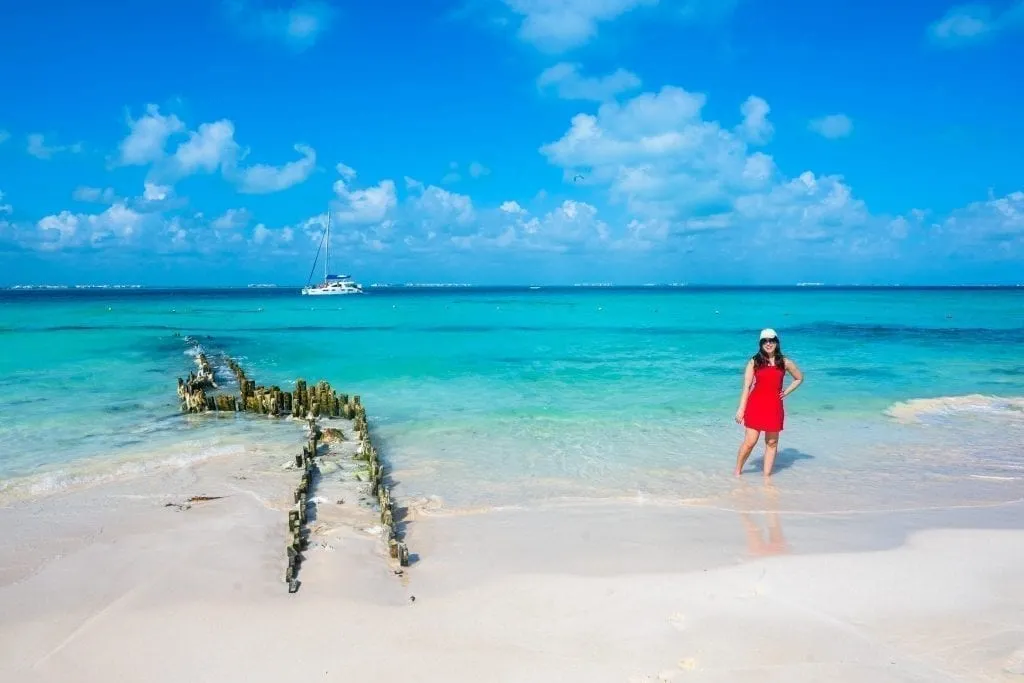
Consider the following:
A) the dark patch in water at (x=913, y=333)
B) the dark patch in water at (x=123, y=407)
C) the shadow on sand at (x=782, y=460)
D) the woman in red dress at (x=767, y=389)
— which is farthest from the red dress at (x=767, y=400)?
the dark patch in water at (x=913, y=333)

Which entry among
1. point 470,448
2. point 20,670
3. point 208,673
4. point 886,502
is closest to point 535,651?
point 208,673

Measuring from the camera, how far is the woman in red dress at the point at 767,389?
362 inches

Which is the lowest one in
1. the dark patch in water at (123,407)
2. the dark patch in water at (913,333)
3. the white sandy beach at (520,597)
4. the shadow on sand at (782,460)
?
the dark patch in water at (123,407)

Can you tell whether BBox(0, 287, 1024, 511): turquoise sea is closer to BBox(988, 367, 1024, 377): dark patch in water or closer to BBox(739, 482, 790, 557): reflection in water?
BBox(988, 367, 1024, 377): dark patch in water

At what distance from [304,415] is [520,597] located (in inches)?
389

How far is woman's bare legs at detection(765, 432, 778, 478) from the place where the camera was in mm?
9688

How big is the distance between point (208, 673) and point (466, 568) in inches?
104

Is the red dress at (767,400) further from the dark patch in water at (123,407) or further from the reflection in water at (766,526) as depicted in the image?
the dark patch in water at (123,407)

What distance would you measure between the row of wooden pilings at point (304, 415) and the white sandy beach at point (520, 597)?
9.0 inches

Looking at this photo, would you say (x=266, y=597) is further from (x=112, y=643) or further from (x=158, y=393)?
(x=158, y=393)

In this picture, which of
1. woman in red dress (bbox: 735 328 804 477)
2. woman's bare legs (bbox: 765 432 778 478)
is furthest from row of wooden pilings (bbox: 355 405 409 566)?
woman's bare legs (bbox: 765 432 778 478)

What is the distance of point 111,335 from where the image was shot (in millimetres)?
40406

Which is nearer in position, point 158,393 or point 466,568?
point 466,568

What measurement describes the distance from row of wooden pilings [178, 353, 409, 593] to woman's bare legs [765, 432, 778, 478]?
5.38m
